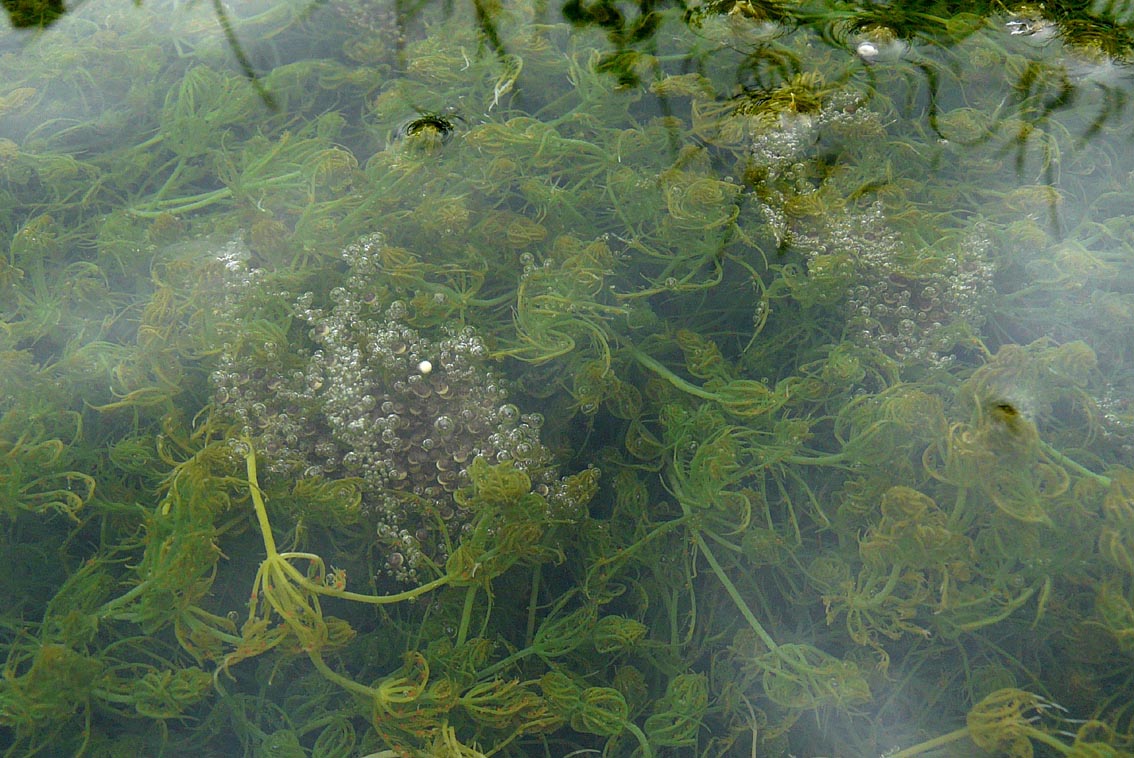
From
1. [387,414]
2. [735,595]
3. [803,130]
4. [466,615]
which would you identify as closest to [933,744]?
[735,595]

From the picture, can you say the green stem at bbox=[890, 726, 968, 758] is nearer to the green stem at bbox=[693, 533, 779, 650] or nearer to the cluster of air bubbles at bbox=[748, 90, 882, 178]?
the green stem at bbox=[693, 533, 779, 650]

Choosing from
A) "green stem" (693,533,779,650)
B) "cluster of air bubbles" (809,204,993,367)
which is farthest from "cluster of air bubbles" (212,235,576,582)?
"cluster of air bubbles" (809,204,993,367)

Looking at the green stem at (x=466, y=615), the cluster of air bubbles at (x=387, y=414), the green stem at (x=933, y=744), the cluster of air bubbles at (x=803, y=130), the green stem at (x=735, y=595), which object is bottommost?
the green stem at (x=933, y=744)

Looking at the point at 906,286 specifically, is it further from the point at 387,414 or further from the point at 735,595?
the point at 387,414

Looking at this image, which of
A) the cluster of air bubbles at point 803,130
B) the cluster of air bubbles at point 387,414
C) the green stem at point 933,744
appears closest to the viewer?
the green stem at point 933,744

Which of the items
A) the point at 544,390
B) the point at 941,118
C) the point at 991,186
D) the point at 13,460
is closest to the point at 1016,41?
the point at 941,118

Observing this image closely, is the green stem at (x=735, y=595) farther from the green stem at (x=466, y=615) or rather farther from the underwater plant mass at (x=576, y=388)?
the green stem at (x=466, y=615)

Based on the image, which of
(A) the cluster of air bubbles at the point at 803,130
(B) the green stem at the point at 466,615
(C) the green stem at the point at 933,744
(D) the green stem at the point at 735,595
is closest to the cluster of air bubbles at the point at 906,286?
(A) the cluster of air bubbles at the point at 803,130

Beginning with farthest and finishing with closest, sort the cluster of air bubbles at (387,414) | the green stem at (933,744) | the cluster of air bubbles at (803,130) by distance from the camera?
the cluster of air bubbles at (803,130)
the cluster of air bubbles at (387,414)
the green stem at (933,744)
